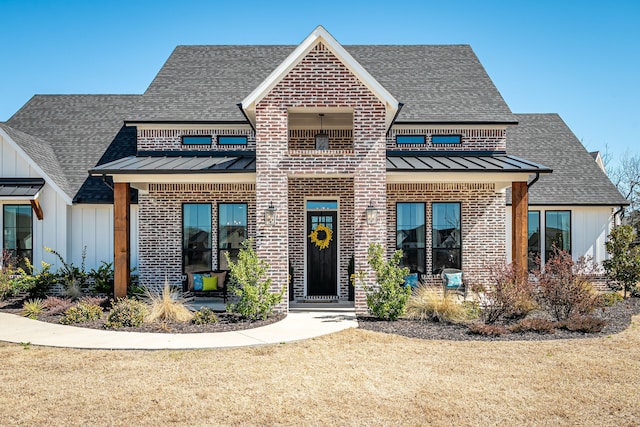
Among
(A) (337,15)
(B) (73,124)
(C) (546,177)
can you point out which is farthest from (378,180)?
(B) (73,124)

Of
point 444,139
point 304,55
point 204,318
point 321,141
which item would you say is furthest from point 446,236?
point 204,318

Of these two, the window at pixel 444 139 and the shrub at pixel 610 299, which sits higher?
the window at pixel 444 139

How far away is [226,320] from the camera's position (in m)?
10.5

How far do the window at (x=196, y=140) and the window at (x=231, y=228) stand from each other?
83.7 inches

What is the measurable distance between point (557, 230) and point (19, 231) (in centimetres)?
1747

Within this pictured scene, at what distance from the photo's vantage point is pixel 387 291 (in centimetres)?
1062

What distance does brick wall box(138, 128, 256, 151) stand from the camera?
14492 millimetres

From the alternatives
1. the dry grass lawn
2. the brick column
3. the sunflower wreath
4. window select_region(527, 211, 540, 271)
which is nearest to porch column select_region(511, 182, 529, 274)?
the dry grass lawn

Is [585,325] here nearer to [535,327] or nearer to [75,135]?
[535,327]

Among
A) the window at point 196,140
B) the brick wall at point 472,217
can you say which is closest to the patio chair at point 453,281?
the brick wall at point 472,217

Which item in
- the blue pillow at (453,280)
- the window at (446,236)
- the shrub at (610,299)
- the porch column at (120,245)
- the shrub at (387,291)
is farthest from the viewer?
the window at (446,236)

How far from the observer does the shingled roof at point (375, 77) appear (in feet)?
48.2

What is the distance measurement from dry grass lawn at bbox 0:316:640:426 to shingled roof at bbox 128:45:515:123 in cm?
834

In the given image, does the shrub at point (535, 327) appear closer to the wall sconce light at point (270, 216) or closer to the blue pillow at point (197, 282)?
the wall sconce light at point (270, 216)
